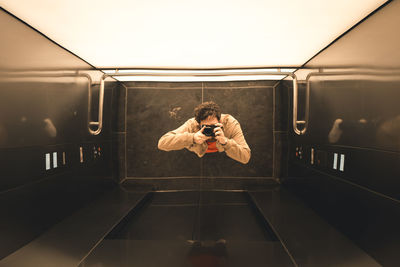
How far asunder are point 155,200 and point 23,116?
4.75 ft

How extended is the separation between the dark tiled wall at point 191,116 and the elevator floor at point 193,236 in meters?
0.32

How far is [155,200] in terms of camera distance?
2135 mm

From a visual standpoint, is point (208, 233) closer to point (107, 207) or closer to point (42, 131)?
point (107, 207)

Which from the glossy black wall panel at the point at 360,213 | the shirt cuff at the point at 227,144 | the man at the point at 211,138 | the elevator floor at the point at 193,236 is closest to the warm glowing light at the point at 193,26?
the man at the point at 211,138

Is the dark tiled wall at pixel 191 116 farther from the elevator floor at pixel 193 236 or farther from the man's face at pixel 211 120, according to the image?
the man's face at pixel 211 120

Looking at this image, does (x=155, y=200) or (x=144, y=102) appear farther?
(x=144, y=102)

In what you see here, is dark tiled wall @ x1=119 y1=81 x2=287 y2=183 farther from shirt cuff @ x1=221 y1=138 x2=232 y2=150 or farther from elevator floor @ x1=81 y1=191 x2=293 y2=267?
shirt cuff @ x1=221 y1=138 x2=232 y2=150

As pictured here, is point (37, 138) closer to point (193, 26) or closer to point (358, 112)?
point (193, 26)

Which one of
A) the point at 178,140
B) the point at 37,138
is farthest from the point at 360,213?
the point at 37,138

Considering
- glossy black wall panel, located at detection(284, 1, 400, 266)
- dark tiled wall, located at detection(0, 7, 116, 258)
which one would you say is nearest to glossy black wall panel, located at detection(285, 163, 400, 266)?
glossy black wall panel, located at detection(284, 1, 400, 266)

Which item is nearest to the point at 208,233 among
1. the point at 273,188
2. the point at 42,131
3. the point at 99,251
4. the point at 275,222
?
the point at 275,222

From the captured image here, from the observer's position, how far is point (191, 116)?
230 cm

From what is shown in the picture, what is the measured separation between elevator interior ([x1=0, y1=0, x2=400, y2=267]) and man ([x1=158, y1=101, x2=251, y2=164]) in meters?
0.39

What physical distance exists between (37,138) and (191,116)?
146cm
